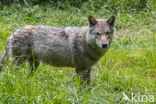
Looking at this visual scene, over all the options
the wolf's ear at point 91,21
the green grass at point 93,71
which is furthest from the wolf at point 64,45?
the green grass at point 93,71

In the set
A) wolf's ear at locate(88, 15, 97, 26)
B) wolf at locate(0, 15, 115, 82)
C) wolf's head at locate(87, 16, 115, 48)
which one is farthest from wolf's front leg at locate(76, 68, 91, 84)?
wolf's ear at locate(88, 15, 97, 26)

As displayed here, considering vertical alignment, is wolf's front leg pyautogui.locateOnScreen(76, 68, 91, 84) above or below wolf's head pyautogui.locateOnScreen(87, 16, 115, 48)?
below

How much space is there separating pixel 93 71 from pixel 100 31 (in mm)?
964

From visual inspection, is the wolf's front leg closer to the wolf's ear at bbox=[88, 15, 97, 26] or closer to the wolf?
the wolf

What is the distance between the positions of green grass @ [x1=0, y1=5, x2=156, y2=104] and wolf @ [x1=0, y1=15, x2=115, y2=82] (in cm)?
21

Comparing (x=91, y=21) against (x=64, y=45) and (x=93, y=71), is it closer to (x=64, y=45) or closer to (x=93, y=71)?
(x=64, y=45)

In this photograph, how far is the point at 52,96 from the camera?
430 cm

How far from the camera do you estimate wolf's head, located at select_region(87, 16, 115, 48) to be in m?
5.68

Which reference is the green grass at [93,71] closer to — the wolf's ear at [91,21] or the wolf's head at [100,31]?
the wolf's head at [100,31]

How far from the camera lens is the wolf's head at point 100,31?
223 inches

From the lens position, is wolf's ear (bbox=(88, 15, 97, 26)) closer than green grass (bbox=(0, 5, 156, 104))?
No

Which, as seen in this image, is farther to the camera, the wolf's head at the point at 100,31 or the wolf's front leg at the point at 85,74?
the wolf's front leg at the point at 85,74

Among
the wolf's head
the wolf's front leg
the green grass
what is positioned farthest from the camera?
the wolf's front leg

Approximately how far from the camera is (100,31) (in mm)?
5758
